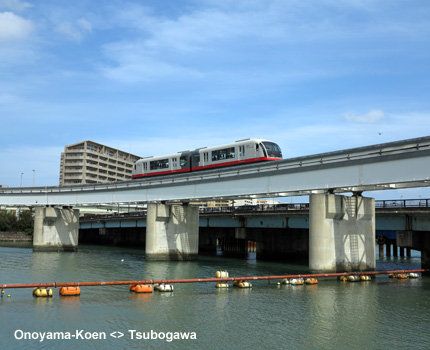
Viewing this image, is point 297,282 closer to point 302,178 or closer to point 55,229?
point 302,178

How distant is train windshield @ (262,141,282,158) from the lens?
170 feet

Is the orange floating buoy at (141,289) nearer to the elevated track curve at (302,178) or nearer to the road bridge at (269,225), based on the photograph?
the elevated track curve at (302,178)

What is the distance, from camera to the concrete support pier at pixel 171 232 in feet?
185

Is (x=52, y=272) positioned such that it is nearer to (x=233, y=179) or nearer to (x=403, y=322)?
(x=233, y=179)

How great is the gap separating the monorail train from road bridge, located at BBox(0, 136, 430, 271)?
4001 millimetres

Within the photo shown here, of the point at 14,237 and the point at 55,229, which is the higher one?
the point at 55,229

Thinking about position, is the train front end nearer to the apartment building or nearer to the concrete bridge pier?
the concrete bridge pier

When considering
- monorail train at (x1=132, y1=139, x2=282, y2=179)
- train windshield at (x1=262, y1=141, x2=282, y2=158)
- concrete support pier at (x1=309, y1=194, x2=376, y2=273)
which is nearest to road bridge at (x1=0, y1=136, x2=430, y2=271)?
concrete support pier at (x1=309, y1=194, x2=376, y2=273)

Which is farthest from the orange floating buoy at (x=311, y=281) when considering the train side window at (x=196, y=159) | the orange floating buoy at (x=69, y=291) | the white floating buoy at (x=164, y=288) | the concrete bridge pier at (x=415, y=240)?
the train side window at (x=196, y=159)

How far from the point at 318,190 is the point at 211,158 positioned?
63.2 feet

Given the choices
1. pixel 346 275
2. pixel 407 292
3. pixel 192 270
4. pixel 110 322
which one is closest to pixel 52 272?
pixel 192 270

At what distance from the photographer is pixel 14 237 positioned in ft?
341

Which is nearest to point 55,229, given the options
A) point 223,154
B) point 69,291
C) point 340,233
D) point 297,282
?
point 223,154

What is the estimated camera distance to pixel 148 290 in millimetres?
31359
